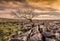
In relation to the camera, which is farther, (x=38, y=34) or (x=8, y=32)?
(x=8, y=32)

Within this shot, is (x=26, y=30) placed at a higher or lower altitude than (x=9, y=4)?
lower

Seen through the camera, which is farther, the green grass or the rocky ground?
the green grass

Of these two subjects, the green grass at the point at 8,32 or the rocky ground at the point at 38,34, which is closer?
the rocky ground at the point at 38,34

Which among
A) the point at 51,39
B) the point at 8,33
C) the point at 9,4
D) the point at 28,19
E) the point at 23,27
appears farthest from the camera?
the point at 9,4

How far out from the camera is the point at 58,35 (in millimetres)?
7473

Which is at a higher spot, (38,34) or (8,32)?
(38,34)

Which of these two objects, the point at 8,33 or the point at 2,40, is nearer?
the point at 2,40

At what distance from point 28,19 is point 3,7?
1761 mm

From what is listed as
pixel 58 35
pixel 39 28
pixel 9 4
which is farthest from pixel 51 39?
pixel 9 4

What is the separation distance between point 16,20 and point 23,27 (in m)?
1.19

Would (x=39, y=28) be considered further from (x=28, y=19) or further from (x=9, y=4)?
(x=9, y=4)

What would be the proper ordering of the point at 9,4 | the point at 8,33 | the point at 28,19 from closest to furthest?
the point at 8,33
the point at 28,19
the point at 9,4

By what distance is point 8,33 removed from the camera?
8008 millimetres

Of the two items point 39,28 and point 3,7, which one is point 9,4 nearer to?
point 3,7
